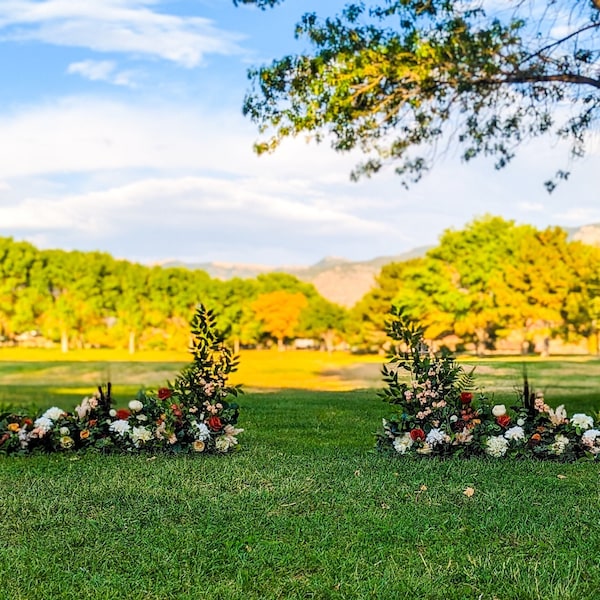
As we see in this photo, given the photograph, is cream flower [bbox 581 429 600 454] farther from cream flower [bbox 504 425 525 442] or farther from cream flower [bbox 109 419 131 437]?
cream flower [bbox 109 419 131 437]

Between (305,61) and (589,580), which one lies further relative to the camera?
(305,61)

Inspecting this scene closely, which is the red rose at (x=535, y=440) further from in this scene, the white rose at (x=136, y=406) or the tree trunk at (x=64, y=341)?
the tree trunk at (x=64, y=341)

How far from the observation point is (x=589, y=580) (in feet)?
11.7

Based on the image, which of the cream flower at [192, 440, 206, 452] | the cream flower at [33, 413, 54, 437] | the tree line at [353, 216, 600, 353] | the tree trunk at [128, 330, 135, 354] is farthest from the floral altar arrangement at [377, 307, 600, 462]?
the tree trunk at [128, 330, 135, 354]

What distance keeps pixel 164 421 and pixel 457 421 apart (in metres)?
2.79

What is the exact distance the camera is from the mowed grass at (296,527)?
3.48 m

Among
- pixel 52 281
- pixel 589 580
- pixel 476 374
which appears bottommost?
pixel 589 580

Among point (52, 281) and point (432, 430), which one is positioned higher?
point (52, 281)

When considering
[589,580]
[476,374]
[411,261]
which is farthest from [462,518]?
[411,261]

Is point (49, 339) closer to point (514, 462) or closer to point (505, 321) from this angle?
point (505, 321)

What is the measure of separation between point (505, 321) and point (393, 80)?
33053 mm

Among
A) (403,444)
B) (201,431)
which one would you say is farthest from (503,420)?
(201,431)

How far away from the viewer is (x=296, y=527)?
4359 millimetres

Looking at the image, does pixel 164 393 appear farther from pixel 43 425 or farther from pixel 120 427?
pixel 43 425
